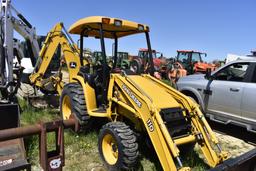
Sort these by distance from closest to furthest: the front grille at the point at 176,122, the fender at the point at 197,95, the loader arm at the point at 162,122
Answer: the loader arm at the point at 162,122
the front grille at the point at 176,122
the fender at the point at 197,95

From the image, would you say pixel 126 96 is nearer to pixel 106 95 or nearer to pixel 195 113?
pixel 106 95

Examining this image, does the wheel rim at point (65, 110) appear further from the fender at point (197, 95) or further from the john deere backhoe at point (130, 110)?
the fender at point (197, 95)

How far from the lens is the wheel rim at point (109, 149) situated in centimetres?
408

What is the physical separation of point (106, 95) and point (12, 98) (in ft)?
8.83

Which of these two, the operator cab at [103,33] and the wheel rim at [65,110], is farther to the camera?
the wheel rim at [65,110]

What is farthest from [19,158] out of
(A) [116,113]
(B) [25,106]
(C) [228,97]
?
(C) [228,97]

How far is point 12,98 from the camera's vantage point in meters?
6.19

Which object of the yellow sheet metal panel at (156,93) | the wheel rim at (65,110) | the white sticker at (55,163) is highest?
the yellow sheet metal panel at (156,93)

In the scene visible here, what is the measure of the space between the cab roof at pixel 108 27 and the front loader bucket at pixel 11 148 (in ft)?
6.32

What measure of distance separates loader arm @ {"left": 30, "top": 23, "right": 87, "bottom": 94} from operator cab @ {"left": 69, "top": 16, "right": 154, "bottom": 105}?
614mm

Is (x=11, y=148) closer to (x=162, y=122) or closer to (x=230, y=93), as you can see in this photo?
(x=162, y=122)

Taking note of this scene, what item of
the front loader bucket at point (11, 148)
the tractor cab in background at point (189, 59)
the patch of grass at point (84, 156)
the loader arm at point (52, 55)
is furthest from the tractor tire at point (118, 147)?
the tractor cab in background at point (189, 59)

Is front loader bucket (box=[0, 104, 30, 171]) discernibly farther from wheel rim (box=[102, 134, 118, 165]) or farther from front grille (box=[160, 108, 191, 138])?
front grille (box=[160, 108, 191, 138])

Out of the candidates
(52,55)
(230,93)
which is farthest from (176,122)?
(52,55)
